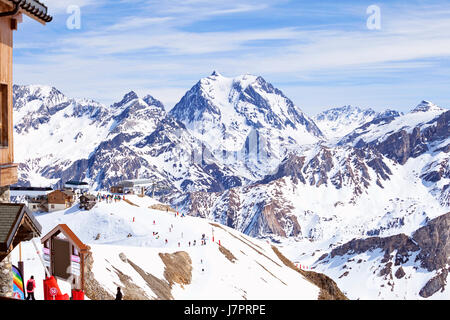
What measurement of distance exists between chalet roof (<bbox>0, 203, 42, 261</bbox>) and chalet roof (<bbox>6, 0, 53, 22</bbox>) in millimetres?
4890

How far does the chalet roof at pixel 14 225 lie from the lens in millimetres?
13958

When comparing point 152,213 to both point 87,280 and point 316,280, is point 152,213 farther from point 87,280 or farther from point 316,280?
point 87,280

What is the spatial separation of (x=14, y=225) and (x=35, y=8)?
552cm

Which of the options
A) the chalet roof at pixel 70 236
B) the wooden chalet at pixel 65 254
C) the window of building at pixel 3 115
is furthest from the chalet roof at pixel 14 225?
the wooden chalet at pixel 65 254

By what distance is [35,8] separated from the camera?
14633 millimetres

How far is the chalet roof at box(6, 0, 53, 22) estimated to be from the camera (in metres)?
14.2

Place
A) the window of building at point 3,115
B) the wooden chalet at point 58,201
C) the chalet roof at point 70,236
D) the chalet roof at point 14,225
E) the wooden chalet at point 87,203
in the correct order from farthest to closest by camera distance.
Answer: the wooden chalet at point 58,201 → the wooden chalet at point 87,203 → the chalet roof at point 70,236 → the window of building at point 3,115 → the chalet roof at point 14,225

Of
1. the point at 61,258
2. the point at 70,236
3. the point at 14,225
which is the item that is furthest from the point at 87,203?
the point at 14,225

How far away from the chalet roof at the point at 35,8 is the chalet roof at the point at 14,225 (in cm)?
489

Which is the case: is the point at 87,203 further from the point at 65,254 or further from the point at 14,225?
the point at 14,225

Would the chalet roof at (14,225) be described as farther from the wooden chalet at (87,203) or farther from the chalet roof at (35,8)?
the wooden chalet at (87,203)

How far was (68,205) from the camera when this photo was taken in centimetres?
13500
